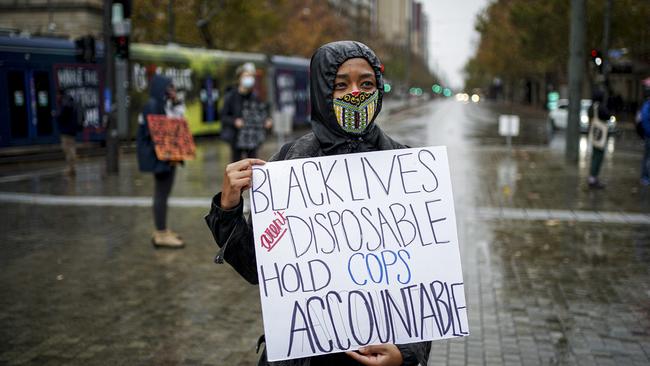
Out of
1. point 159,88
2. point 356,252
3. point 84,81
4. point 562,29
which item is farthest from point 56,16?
point 356,252

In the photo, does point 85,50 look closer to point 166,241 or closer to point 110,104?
point 110,104

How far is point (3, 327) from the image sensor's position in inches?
231

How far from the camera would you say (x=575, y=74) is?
18.9 meters

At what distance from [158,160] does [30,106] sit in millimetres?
14203

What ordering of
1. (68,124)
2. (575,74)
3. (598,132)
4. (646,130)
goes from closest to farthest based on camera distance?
(598,132) → (646,130) → (68,124) → (575,74)

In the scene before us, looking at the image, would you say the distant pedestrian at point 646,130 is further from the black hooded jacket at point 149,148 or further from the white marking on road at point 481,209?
the black hooded jacket at point 149,148

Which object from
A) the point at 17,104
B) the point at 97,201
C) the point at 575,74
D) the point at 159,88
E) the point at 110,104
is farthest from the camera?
the point at 17,104

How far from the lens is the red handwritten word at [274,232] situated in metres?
2.61

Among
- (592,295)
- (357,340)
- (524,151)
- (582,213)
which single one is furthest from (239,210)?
(524,151)

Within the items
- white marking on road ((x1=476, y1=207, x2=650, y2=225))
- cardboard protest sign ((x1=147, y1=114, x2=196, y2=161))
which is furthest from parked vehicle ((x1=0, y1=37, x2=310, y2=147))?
cardboard protest sign ((x1=147, y1=114, x2=196, y2=161))

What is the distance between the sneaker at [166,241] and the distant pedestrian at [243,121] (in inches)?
89.5

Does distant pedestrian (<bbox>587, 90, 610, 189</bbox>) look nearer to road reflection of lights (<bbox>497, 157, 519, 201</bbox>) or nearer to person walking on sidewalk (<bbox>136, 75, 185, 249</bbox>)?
road reflection of lights (<bbox>497, 157, 519, 201</bbox>)

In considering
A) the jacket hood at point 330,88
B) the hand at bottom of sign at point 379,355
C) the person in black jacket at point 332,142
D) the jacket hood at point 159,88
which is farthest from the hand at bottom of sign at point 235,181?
the jacket hood at point 159,88

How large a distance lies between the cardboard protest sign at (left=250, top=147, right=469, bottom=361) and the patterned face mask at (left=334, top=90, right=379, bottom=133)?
117mm
